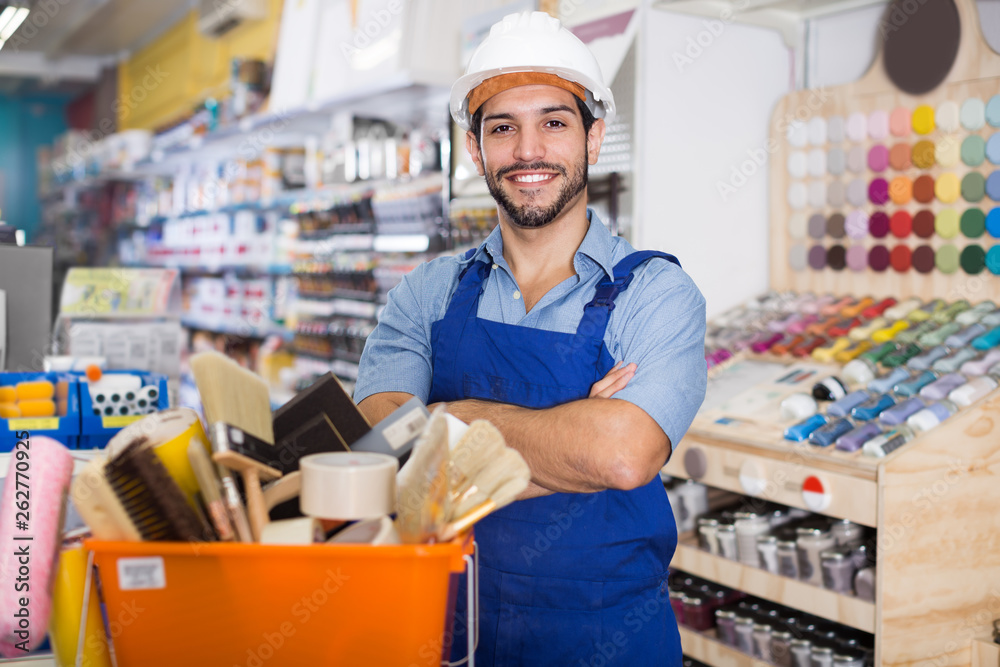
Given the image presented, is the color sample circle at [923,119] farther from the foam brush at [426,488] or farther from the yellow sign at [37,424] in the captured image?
the yellow sign at [37,424]

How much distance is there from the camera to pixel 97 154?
8.41 metres

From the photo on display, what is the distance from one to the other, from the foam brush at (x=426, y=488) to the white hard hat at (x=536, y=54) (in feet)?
3.23

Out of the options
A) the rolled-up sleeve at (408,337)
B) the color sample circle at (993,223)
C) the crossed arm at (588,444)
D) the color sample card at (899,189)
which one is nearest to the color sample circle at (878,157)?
the color sample card at (899,189)

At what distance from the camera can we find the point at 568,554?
61.7 inches

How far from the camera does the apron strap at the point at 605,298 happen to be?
1.59m

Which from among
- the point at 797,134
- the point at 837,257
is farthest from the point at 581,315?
the point at 797,134

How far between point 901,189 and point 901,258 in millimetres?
224

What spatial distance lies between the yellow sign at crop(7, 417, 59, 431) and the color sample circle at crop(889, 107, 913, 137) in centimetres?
258

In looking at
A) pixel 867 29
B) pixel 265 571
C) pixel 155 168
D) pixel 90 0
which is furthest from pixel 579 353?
pixel 90 0

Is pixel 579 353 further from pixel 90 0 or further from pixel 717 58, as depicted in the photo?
pixel 90 0

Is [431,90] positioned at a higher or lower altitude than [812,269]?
higher

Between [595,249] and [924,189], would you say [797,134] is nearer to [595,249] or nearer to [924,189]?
[924,189]

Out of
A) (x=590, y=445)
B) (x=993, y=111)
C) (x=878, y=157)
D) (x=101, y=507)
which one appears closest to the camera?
(x=101, y=507)

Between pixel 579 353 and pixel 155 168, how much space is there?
7344 millimetres
